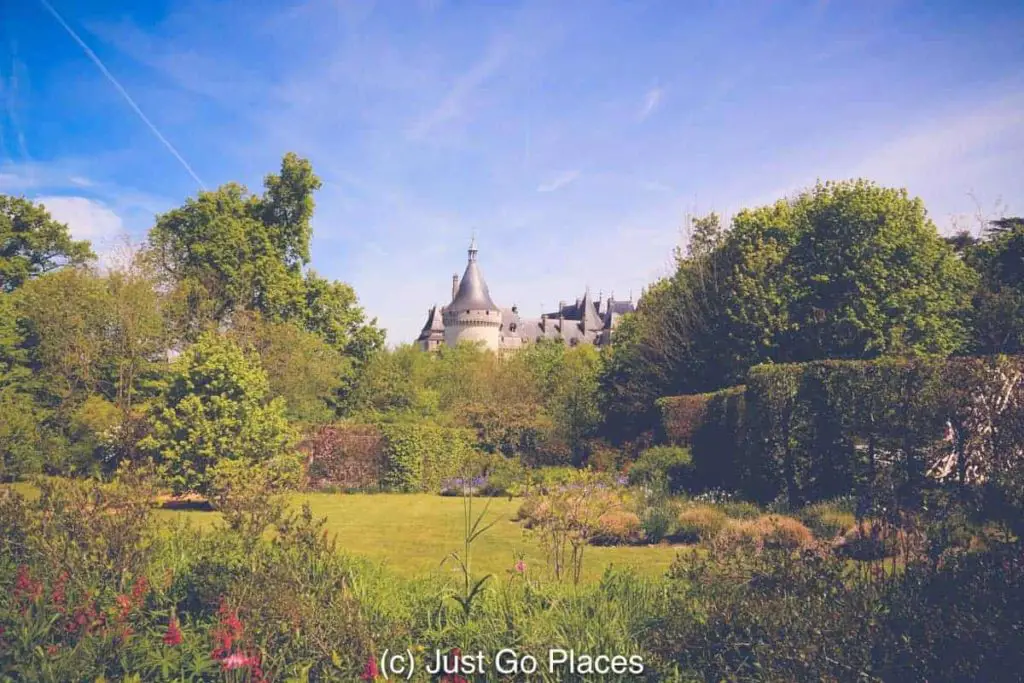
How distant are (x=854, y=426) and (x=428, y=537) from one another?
8.11 metres

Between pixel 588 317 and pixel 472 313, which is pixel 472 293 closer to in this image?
pixel 472 313

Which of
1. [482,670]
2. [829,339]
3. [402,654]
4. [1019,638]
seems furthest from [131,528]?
[829,339]

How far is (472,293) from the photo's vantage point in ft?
259

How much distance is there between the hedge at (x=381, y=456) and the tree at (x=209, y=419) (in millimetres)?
3661

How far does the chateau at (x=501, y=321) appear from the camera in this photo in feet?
254

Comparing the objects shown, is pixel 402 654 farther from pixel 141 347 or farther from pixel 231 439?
pixel 141 347

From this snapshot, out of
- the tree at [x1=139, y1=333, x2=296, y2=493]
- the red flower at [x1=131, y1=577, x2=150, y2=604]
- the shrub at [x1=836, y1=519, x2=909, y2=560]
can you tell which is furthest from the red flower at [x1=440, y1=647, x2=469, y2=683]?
the tree at [x1=139, y1=333, x2=296, y2=493]

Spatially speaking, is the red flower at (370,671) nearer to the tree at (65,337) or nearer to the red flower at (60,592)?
the red flower at (60,592)

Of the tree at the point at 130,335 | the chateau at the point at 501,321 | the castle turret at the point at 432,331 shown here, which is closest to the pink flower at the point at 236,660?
the tree at the point at 130,335

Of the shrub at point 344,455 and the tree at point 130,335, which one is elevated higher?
the tree at point 130,335

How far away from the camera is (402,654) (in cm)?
462

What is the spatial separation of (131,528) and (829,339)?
67.3 ft

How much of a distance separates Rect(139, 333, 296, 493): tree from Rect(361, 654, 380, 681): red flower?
13.5 meters

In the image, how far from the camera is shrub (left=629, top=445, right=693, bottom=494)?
17.2 m
